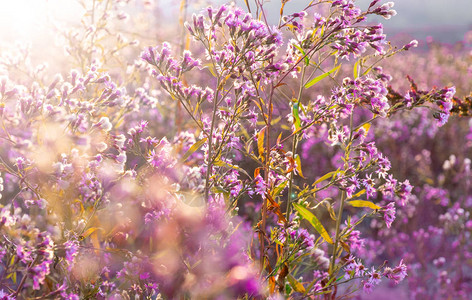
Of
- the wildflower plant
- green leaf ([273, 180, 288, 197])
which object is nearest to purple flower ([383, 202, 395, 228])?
the wildflower plant

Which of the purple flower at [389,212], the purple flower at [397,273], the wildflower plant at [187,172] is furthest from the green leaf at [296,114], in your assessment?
the purple flower at [397,273]

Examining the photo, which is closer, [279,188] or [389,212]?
[279,188]

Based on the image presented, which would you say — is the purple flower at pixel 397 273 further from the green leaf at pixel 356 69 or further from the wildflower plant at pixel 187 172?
the green leaf at pixel 356 69

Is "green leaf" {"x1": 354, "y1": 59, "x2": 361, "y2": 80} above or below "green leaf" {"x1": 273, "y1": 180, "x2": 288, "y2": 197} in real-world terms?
above

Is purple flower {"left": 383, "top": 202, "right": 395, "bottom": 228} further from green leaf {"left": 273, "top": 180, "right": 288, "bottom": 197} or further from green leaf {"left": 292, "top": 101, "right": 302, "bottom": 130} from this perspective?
green leaf {"left": 292, "top": 101, "right": 302, "bottom": 130}

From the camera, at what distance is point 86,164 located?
1.64m

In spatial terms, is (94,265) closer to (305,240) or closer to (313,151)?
(305,240)

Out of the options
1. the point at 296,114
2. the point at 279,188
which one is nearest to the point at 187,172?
the point at 279,188

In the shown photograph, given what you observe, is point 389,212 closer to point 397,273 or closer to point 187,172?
point 397,273

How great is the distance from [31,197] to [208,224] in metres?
0.90

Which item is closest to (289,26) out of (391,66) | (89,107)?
(89,107)

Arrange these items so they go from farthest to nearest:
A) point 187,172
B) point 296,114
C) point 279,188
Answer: point 187,172 < point 279,188 < point 296,114

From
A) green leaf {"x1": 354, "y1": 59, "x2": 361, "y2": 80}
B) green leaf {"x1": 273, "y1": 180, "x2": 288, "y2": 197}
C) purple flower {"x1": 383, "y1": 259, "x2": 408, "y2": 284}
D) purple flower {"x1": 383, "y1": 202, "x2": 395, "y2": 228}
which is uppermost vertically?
green leaf {"x1": 354, "y1": 59, "x2": 361, "y2": 80}

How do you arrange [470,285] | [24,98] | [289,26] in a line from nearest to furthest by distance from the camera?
[24,98] → [289,26] → [470,285]
